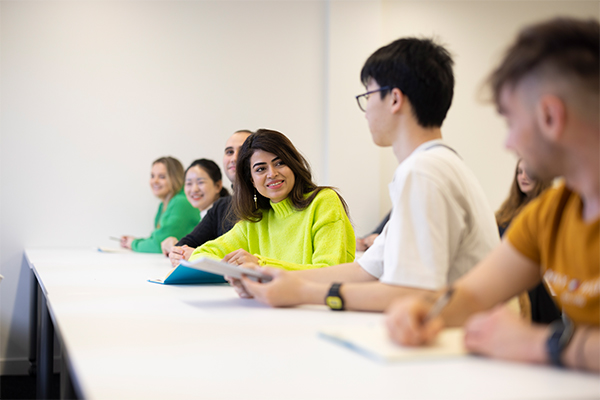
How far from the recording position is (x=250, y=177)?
7.76 feet

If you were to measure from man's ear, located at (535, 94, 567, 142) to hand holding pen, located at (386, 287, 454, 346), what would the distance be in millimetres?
274

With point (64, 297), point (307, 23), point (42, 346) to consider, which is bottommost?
point (42, 346)

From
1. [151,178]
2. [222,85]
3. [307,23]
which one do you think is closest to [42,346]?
[151,178]

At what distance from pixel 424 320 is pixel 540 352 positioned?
0.54 ft

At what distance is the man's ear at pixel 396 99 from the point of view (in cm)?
133

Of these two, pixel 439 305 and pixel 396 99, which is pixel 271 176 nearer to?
pixel 396 99

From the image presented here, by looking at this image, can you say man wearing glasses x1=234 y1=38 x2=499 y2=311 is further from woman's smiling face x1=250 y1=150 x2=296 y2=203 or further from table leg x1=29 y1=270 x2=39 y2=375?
table leg x1=29 y1=270 x2=39 y2=375

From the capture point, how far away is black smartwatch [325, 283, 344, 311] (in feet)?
4.07

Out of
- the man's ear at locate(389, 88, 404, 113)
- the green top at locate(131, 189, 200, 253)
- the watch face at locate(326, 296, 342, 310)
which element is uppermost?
the man's ear at locate(389, 88, 404, 113)

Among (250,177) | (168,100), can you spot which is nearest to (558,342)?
(250,177)

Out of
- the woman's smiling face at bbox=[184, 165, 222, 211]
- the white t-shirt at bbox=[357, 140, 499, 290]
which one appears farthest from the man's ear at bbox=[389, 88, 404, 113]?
the woman's smiling face at bbox=[184, 165, 222, 211]

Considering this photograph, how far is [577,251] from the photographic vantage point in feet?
2.71

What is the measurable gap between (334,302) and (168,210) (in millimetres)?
2776

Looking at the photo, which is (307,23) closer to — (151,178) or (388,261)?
(151,178)
